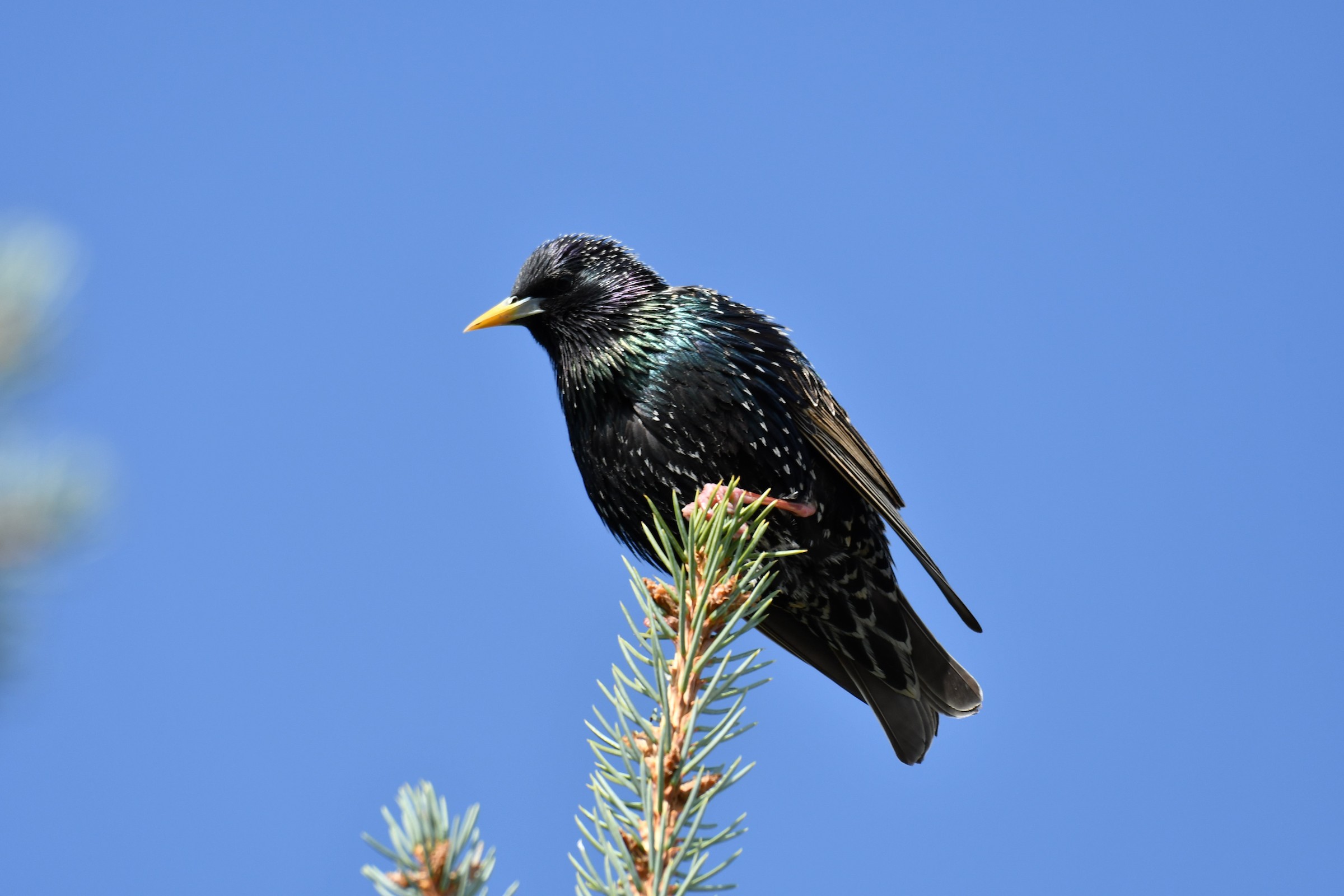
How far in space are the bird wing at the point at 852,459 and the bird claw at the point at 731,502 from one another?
0.72 feet

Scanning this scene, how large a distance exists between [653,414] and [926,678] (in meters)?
1.68

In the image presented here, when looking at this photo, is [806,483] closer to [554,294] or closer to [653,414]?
[653,414]

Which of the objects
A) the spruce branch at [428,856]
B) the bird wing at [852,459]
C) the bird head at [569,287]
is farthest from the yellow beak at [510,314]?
the spruce branch at [428,856]

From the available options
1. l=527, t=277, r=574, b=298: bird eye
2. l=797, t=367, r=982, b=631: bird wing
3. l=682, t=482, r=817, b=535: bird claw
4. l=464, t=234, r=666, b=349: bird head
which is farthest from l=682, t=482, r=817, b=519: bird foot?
l=527, t=277, r=574, b=298: bird eye

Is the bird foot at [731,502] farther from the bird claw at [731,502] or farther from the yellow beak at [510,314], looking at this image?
the yellow beak at [510,314]

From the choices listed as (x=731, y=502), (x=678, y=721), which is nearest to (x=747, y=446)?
(x=731, y=502)

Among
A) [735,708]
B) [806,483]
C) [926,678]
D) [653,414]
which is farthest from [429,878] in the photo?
[926,678]

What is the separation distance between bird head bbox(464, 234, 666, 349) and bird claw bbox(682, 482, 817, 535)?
0.93 m

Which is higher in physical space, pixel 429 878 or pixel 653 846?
pixel 653 846

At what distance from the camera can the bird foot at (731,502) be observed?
2629 mm

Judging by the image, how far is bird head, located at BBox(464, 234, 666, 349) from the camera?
453cm

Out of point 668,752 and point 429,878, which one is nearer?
point 429,878

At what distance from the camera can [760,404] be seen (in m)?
4.20

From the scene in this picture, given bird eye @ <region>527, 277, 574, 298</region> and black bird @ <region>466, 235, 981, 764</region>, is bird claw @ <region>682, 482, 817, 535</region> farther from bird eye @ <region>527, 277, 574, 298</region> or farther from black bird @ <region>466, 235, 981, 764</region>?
bird eye @ <region>527, 277, 574, 298</region>
